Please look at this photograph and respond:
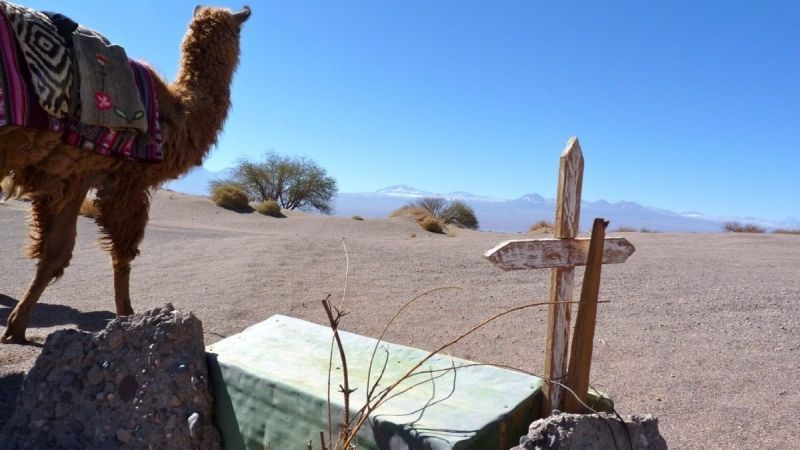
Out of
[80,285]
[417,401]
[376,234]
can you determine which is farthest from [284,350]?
[376,234]

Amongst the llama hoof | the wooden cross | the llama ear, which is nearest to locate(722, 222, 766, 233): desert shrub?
the llama ear

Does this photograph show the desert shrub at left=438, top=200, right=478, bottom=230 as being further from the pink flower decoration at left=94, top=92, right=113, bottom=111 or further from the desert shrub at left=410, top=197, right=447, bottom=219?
the pink flower decoration at left=94, top=92, right=113, bottom=111

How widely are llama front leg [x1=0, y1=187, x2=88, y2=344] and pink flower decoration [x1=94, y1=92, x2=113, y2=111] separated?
27.2 inches

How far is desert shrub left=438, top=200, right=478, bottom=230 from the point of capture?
32.9 metres

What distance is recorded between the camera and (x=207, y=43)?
463 centimetres

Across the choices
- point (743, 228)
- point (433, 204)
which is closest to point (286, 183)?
point (433, 204)

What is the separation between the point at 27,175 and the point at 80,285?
3.96 meters

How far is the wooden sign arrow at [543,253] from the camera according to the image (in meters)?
2.50

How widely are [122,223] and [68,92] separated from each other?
1.05 meters

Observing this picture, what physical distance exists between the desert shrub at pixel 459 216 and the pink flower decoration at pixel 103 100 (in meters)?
28.7

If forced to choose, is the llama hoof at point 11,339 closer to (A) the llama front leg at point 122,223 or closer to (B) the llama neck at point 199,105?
(A) the llama front leg at point 122,223

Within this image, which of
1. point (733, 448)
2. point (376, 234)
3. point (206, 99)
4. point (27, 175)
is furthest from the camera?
point (376, 234)

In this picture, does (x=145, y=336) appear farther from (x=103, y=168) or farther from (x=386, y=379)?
(x=103, y=168)

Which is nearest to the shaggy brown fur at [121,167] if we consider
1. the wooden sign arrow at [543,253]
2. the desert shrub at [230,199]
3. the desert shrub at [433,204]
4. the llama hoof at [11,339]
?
the llama hoof at [11,339]
